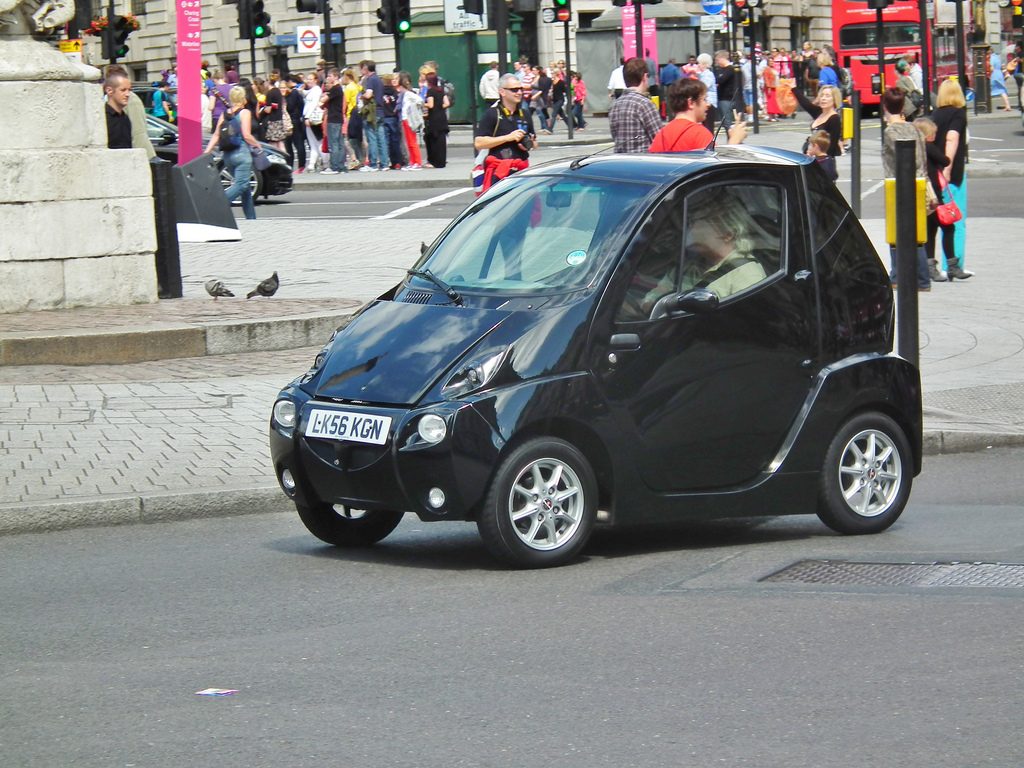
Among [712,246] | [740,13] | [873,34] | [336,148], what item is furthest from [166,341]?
[873,34]

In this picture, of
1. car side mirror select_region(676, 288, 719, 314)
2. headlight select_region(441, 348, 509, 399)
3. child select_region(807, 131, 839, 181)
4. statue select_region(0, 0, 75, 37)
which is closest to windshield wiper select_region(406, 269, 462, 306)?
headlight select_region(441, 348, 509, 399)

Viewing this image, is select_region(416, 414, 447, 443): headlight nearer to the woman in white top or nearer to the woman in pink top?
the woman in white top

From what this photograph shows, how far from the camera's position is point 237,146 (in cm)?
2331

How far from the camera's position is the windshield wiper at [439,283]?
7375mm

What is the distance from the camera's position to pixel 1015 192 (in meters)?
26.1

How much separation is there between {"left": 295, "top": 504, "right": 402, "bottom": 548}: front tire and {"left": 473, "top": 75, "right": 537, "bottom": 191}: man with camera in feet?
25.3

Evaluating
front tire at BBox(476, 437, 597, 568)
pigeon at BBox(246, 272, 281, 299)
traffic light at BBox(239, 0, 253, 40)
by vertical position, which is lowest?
front tire at BBox(476, 437, 597, 568)

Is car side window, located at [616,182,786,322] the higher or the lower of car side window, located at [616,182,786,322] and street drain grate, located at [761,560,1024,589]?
the higher

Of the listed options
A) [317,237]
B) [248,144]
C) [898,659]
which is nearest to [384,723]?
[898,659]

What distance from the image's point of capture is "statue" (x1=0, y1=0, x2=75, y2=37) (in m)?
13.4

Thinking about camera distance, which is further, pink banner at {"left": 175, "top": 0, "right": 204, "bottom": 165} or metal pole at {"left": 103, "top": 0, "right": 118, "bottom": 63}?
metal pole at {"left": 103, "top": 0, "right": 118, "bottom": 63}

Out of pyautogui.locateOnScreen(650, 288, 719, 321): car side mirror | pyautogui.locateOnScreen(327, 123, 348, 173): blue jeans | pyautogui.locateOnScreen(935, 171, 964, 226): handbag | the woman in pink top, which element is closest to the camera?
pyautogui.locateOnScreen(650, 288, 719, 321): car side mirror

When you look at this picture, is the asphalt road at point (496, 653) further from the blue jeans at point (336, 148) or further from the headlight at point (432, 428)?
the blue jeans at point (336, 148)

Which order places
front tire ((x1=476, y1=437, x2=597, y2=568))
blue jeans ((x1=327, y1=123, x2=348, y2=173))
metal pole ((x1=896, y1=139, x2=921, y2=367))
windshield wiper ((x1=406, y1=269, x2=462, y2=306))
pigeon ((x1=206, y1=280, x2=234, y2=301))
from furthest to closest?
blue jeans ((x1=327, y1=123, x2=348, y2=173)) < pigeon ((x1=206, y1=280, x2=234, y2=301)) < metal pole ((x1=896, y1=139, x2=921, y2=367)) < windshield wiper ((x1=406, y1=269, x2=462, y2=306)) < front tire ((x1=476, y1=437, x2=597, y2=568))
